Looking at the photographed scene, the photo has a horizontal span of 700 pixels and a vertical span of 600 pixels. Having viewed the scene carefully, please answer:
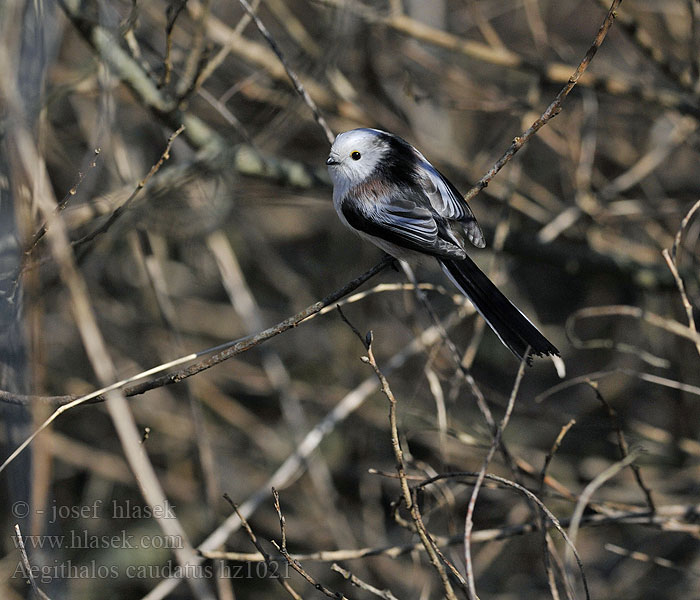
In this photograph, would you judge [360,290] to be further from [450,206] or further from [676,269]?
[676,269]

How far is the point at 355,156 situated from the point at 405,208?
261mm

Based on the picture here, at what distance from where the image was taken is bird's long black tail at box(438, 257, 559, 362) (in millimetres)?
1966

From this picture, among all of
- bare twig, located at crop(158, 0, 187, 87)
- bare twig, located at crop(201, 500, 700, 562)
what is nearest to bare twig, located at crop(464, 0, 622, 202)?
bare twig, located at crop(201, 500, 700, 562)

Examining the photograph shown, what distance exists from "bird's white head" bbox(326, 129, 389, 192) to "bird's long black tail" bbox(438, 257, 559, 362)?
396 mm

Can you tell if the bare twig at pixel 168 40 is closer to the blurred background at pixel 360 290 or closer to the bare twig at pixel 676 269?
the blurred background at pixel 360 290

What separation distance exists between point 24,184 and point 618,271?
89.3 inches

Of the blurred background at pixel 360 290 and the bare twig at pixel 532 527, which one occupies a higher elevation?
the blurred background at pixel 360 290

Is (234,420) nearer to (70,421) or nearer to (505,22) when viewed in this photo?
(70,421)

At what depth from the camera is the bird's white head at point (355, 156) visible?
2338 millimetres

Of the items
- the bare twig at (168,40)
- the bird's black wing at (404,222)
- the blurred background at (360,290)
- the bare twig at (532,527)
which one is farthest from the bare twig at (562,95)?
the bare twig at (168,40)

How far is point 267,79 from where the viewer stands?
3338mm

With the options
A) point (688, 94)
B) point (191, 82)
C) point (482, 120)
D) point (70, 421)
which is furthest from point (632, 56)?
point (70, 421)

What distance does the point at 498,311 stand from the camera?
2066mm

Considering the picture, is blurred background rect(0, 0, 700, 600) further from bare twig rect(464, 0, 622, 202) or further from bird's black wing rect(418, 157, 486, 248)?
bare twig rect(464, 0, 622, 202)
